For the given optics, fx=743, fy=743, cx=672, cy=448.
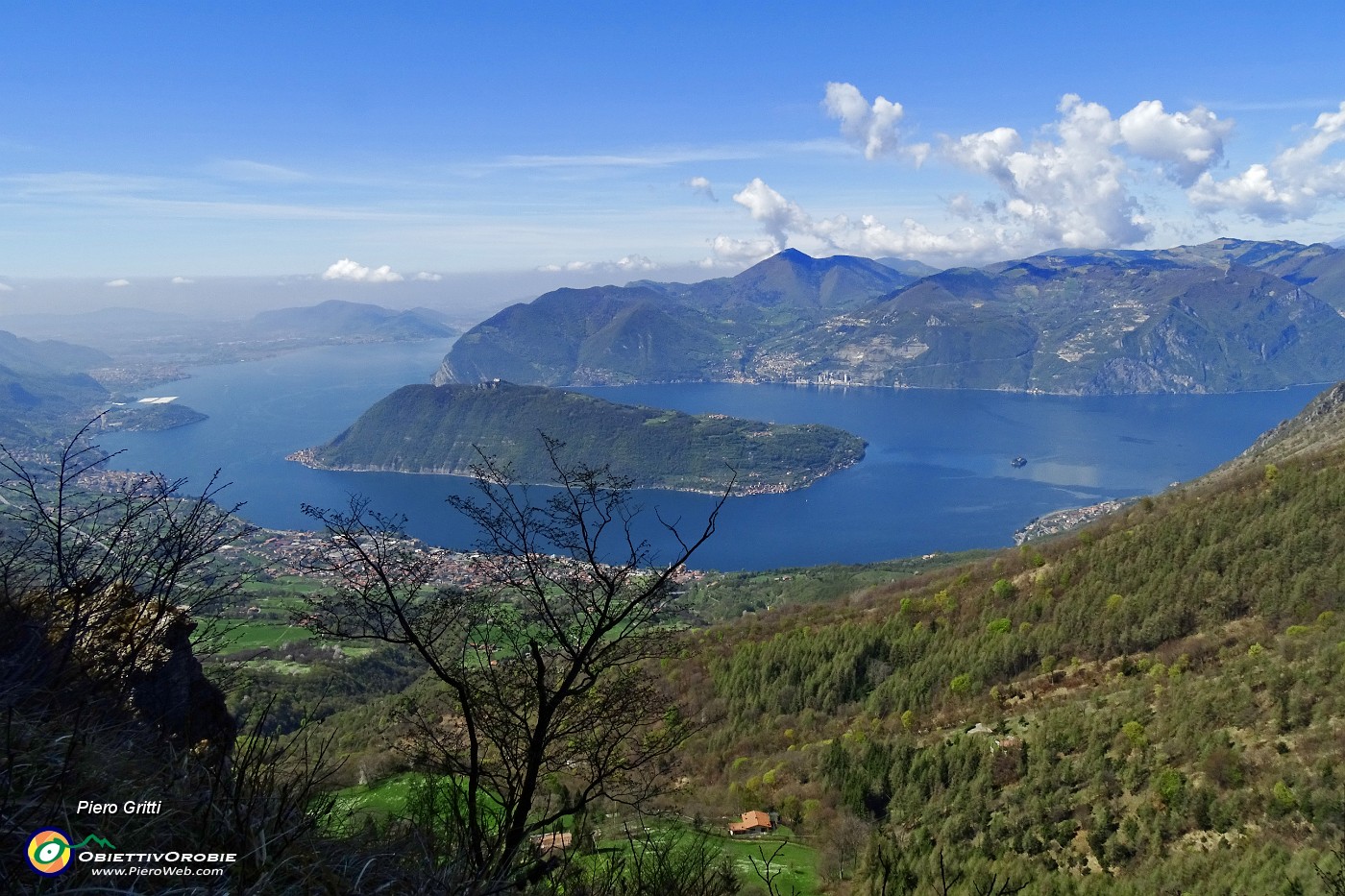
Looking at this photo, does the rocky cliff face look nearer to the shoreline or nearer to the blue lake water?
the blue lake water

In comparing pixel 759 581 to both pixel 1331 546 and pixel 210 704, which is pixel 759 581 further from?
pixel 210 704

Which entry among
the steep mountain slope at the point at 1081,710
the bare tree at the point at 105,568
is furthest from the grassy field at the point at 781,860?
the bare tree at the point at 105,568

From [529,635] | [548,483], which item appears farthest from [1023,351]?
[529,635]

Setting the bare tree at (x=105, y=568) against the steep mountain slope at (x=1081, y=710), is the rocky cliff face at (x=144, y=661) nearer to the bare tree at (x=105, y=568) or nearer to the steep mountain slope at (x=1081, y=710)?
the bare tree at (x=105, y=568)

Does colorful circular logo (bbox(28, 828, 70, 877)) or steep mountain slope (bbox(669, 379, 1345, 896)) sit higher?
colorful circular logo (bbox(28, 828, 70, 877))

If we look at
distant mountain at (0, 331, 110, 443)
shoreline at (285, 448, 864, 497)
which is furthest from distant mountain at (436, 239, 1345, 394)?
shoreline at (285, 448, 864, 497)

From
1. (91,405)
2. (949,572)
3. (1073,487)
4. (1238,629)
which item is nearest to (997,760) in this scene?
(1238,629)

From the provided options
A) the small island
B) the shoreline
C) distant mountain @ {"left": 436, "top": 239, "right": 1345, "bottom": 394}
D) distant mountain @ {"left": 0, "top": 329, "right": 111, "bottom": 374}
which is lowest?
the shoreline
